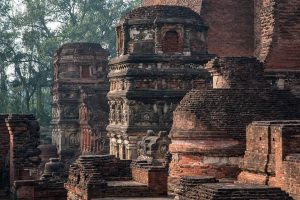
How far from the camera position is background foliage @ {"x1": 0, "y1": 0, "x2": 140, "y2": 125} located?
47.6 meters

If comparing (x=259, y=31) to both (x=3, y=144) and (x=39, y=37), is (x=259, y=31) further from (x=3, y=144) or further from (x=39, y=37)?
(x=39, y=37)

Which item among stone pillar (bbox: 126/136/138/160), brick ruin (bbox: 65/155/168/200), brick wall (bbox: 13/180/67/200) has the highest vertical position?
stone pillar (bbox: 126/136/138/160)

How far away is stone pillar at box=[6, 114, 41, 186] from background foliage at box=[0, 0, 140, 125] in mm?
28770

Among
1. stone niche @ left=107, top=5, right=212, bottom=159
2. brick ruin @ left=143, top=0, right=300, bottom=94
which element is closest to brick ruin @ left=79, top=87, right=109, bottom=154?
brick ruin @ left=143, top=0, right=300, bottom=94

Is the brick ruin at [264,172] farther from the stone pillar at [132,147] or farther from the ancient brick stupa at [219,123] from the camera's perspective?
the stone pillar at [132,147]

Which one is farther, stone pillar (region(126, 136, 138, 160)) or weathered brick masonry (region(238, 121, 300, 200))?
stone pillar (region(126, 136, 138, 160))

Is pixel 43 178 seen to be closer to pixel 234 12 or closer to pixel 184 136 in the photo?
pixel 184 136

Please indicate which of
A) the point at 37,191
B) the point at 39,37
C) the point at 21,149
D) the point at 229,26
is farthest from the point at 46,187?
the point at 39,37

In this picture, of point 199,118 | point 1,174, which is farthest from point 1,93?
point 199,118

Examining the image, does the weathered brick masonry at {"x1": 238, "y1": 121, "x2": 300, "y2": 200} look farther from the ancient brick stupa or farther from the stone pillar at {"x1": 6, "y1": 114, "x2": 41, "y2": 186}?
the stone pillar at {"x1": 6, "y1": 114, "x2": 41, "y2": 186}

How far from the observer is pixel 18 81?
4809 cm

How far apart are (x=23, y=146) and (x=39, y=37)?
3287 centimetres

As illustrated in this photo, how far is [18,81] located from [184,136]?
32.4 meters

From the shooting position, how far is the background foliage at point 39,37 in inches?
1874
